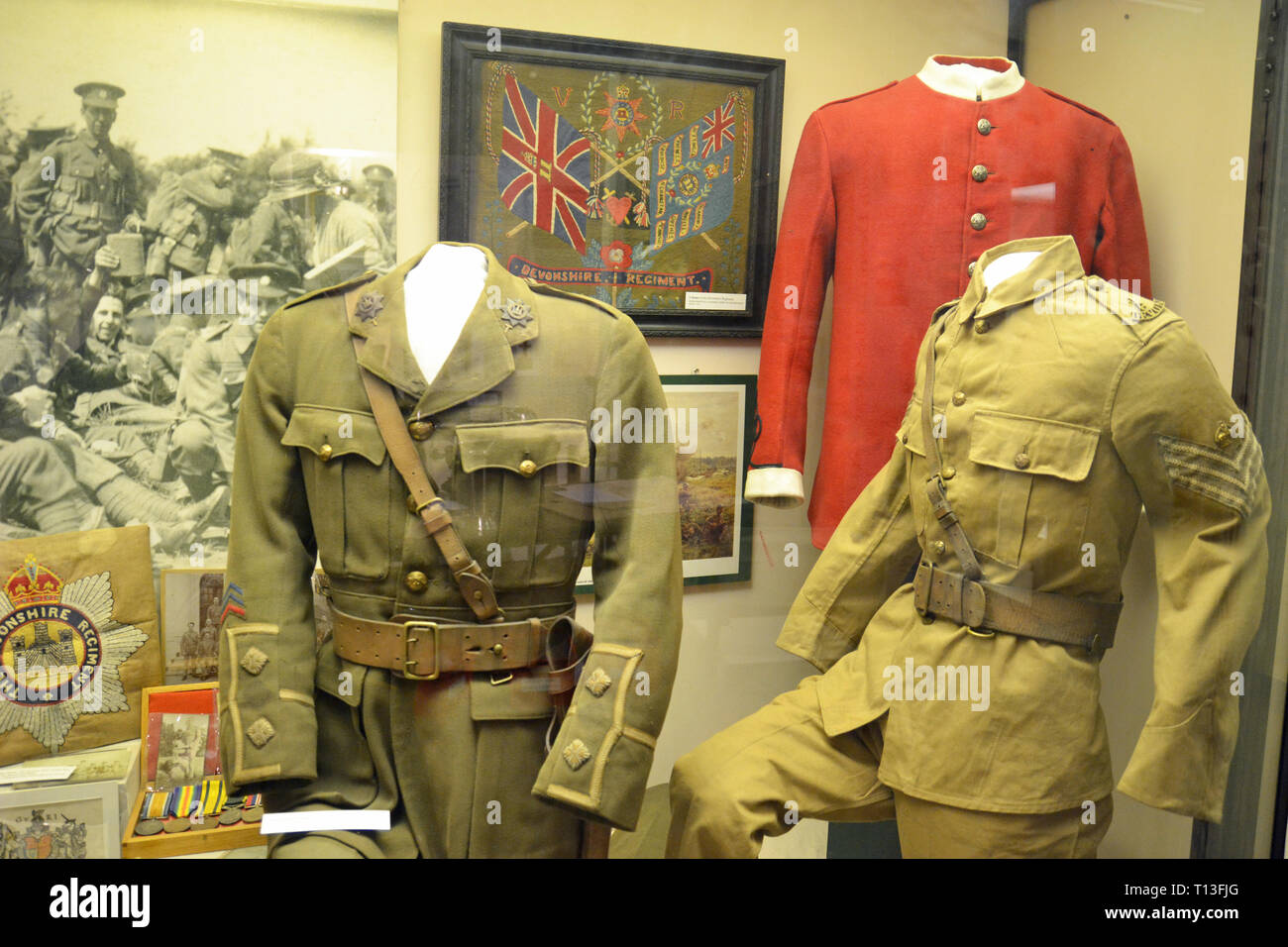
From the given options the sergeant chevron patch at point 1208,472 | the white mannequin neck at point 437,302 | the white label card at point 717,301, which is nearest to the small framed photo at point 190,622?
the white mannequin neck at point 437,302

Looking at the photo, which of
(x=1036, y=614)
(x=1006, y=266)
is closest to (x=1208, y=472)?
(x=1036, y=614)

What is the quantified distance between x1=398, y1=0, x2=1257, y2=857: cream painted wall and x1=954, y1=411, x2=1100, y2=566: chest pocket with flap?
0.25m

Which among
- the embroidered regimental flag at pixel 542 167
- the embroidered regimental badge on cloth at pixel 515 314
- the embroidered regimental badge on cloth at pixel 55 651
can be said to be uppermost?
the embroidered regimental flag at pixel 542 167

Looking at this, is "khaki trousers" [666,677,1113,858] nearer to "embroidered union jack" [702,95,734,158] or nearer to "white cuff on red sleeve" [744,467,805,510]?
"white cuff on red sleeve" [744,467,805,510]

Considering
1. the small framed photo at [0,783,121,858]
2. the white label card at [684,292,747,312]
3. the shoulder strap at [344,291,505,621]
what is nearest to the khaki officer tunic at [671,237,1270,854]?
the white label card at [684,292,747,312]

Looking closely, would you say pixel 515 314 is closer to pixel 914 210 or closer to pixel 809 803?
pixel 914 210

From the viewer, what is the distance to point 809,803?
1783 millimetres

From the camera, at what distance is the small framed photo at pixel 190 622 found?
5.63ft

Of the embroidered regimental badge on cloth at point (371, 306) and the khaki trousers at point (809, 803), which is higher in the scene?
the embroidered regimental badge on cloth at point (371, 306)

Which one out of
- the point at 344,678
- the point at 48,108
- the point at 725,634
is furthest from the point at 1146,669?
the point at 48,108

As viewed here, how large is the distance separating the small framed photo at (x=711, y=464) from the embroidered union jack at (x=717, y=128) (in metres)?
0.38

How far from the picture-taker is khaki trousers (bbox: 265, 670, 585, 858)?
1.56m

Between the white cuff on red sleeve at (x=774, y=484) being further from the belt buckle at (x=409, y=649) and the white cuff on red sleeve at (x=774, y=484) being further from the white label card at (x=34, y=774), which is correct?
the white label card at (x=34, y=774)
